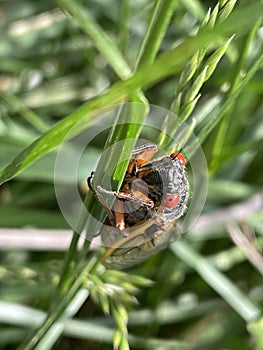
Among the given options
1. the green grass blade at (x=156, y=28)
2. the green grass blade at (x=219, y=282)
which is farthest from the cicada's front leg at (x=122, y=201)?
the green grass blade at (x=219, y=282)

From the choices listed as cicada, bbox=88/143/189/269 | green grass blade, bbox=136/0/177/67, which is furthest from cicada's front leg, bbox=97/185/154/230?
green grass blade, bbox=136/0/177/67

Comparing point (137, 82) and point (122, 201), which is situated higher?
point (122, 201)

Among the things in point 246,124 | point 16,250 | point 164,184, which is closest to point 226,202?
point 246,124

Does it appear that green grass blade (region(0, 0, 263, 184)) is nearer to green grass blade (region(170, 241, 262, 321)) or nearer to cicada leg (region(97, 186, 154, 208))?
cicada leg (region(97, 186, 154, 208))

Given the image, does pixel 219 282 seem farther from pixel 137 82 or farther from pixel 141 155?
pixel 137 82

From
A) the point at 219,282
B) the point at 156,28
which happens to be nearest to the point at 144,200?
the point at 156,28

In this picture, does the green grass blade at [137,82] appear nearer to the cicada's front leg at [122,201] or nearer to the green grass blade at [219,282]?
the cicada's front leg at [122,201]

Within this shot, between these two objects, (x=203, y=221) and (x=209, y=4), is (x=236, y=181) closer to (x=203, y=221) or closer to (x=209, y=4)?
(x=203, y=221)
